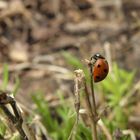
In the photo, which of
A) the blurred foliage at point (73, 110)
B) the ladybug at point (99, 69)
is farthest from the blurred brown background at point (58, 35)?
the ladybug at point (99, 69)

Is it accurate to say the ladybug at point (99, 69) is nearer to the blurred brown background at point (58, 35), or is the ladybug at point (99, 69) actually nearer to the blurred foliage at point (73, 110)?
the blurred foliage at point (73, 110)

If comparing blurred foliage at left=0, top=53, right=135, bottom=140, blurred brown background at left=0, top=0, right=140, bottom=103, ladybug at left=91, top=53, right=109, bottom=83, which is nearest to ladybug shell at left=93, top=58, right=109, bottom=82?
ladybug at left=91, top=53, right=109, bottom=83

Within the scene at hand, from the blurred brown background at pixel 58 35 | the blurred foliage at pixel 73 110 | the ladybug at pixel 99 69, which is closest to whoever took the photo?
the ladybug at pixel 99 69

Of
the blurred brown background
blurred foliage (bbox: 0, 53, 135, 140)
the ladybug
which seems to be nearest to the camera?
the ladybug

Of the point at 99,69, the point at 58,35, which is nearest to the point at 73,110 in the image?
the point at 99,69

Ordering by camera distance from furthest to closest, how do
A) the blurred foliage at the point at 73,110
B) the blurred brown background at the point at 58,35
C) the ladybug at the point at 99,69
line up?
the blurred brown background at the point at 58,35
the blurred foliage at the point at 73,110
the ladybug at the point at 99,69

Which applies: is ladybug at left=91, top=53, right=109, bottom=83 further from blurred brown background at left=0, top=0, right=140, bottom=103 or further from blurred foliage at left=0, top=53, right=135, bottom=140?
blurred brown background at left=0, top=0, right=140, bottom=103

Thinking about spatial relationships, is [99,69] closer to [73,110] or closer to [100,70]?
[100,70]

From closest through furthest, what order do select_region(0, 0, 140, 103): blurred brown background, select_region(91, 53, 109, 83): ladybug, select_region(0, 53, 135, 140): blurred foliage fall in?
select_region(91, 53, 109, 83): ladybug → select_region(0, 53, 135, 140): blurred foliage → select_region(0, 0, 140, 103): blurred brown background
